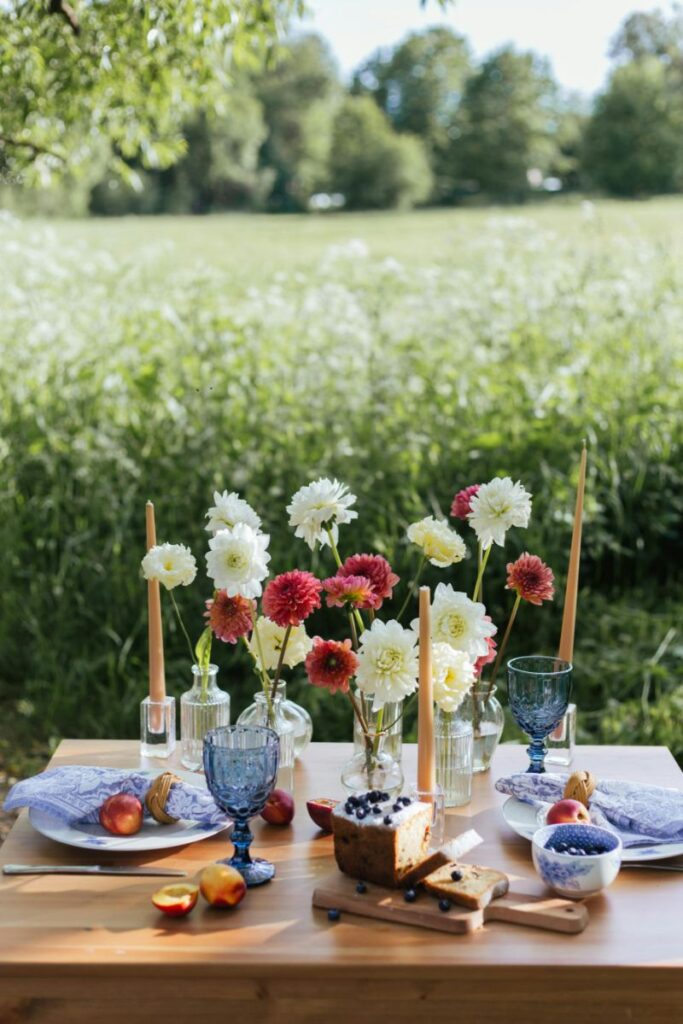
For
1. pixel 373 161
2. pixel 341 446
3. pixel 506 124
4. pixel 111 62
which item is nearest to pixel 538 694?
pixel 341 446

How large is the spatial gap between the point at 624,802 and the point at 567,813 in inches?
4.3

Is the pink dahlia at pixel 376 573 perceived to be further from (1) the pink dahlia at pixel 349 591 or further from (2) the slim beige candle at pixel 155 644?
(2) the slim beige candle at pixel 155 644

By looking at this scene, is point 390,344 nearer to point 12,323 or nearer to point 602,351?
point 602,351

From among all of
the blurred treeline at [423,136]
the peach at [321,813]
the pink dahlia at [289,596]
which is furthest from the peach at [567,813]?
the blurred treeline at [423,136]

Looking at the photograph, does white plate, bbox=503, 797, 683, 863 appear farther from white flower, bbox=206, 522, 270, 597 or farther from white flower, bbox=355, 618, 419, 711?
white flower, bbox=206, 522, 270, 597

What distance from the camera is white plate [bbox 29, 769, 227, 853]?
132 cm

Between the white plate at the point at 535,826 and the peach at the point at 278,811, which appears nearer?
the white plate at the point at 535,826

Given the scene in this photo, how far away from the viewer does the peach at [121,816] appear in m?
1.35

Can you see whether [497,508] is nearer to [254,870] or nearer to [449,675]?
[449,675]

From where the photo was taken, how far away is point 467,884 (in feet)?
3.91

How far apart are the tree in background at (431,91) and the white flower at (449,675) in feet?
34.1

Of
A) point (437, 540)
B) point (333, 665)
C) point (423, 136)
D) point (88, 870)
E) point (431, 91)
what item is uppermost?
point (431, 91)

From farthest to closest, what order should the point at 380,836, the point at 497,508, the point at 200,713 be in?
the point at 200,713, the point at 497,508, the point at 380,836

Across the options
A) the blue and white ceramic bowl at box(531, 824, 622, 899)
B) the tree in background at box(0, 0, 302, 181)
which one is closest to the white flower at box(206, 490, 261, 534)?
the blue and white ceramic bowl at box(531, 824, 622, 899)
